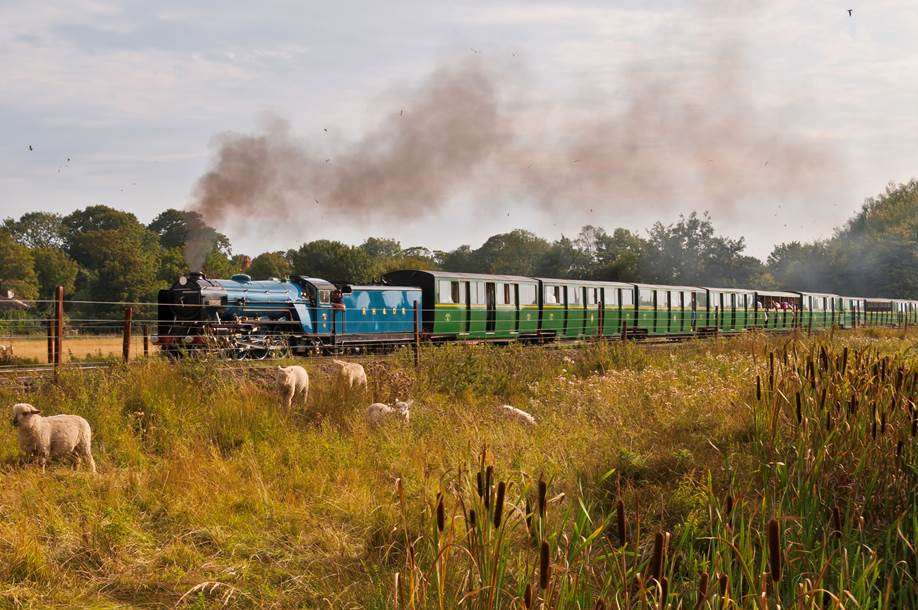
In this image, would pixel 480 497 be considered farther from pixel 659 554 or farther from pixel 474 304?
pixel 474 304

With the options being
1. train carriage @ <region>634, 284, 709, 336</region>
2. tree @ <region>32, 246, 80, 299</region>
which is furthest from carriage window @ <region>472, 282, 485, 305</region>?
tree @ <region>32, 246, 80, 299</region>

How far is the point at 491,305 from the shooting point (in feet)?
70.9

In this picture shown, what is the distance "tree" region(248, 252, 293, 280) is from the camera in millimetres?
49562

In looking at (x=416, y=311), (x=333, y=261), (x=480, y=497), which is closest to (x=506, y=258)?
(x=333, y=261)

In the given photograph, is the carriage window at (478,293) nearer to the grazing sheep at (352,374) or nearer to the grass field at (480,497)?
the grass field at (480,497)

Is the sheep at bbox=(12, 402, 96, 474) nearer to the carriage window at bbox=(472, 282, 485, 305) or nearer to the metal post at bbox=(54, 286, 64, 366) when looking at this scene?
the metal post at bbox=(54, 286, 64, 366)

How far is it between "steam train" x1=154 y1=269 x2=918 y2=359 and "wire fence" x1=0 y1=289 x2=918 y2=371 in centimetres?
4

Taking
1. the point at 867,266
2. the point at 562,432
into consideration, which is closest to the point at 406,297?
the point at 562,432

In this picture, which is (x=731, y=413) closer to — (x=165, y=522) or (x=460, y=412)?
(x=460, y=412)

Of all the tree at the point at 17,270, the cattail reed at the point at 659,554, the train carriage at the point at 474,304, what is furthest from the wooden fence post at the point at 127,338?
the tree at the point at 17,270

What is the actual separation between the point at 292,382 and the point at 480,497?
6323mm

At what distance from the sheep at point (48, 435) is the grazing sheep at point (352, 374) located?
3086mm

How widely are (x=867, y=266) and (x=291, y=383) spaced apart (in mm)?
66914

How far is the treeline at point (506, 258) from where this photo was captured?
39719 mm
